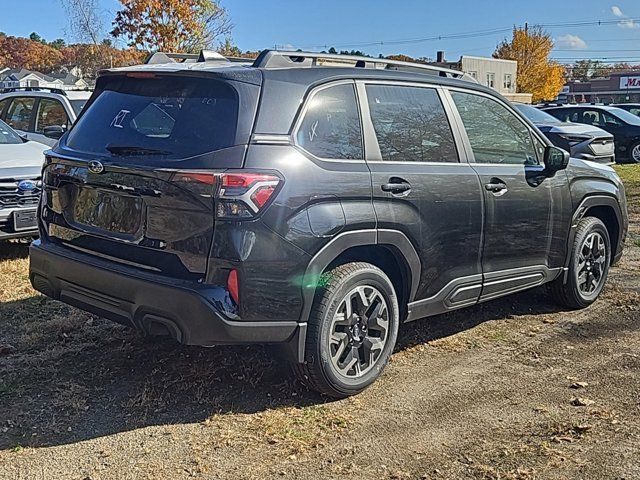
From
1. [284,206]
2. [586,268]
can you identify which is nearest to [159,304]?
[284,206]

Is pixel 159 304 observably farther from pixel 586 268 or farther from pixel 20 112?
pixel 20 112

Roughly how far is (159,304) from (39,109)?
774cm

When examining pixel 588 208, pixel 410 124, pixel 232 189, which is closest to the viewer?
pixel 232 189

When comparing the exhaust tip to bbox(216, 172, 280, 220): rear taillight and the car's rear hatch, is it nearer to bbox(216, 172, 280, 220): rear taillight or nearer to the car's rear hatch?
the car's rear hatch

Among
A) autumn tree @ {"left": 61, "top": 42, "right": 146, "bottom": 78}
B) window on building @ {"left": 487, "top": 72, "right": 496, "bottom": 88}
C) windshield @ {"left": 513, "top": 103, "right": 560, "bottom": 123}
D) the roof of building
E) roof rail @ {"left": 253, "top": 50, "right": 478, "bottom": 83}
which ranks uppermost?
window on building @ {"left": 487, "top": 72, "right": 496, "bottom": 88}

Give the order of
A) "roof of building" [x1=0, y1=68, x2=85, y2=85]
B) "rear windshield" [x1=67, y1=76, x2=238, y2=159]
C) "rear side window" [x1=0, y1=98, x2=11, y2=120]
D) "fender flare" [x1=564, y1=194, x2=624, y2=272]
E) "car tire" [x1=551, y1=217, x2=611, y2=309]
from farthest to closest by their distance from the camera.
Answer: "roof of building" [x1=0, y1=68, x2=85, y2=85]
"rear side window" [x1=0, y1=98, x2=11, y2=120]
"car tire" [x1=551, y1=217, x2=611, y2=309]
"fender flare" [x1=564, y1=194, x2=624, y2=272]
"rear windshield" [x1=67, y1=76, x2=238, y2=159]

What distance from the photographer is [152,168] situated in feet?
11.9

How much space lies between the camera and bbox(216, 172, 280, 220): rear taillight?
3.46 metres

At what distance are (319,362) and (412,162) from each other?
1.36 m

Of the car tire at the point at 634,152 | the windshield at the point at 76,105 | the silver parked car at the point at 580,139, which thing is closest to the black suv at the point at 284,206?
the windshield at the point at 76,105

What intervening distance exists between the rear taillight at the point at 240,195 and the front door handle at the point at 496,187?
1.88m

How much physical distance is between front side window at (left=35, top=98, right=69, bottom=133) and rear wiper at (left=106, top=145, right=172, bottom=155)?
653 cm

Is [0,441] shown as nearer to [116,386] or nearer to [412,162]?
[116,386]

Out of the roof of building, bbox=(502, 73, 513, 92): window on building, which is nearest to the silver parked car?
the roof of building
